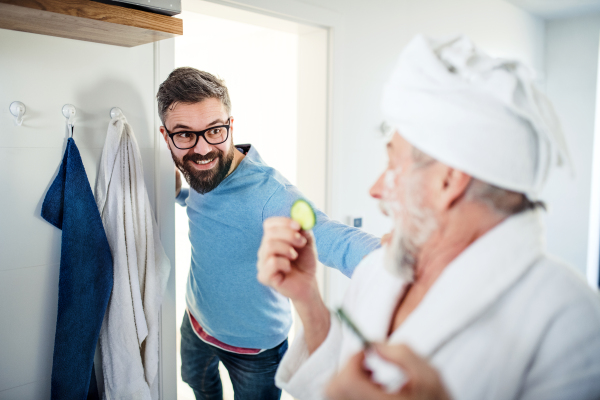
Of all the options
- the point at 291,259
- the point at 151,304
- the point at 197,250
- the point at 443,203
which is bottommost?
the point at 151,304

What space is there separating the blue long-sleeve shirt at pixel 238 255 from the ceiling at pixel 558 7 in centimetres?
212

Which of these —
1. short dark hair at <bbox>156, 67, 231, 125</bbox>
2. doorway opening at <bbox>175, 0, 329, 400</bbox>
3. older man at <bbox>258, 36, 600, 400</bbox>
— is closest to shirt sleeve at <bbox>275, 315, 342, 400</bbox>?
older man at <bbox>258, 36, 600, 400</bbox>

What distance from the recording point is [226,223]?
3.97ft

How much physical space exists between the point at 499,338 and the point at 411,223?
17 cm

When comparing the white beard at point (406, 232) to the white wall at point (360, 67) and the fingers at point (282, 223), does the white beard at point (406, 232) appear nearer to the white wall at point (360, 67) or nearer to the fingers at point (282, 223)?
the fingers at point (282, 223)

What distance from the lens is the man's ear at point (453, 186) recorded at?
0.50 m

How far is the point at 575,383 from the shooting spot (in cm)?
42

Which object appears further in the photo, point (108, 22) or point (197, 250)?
point (197, 250)

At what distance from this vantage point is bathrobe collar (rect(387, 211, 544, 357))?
0.47 metres

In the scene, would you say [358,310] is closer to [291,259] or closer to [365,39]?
[291,259]

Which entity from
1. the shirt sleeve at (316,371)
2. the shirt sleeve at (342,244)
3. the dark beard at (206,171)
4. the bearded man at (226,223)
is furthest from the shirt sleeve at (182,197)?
the shirt sleeve at (316,371)

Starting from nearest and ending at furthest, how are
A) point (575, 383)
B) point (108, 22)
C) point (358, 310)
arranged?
1. point (575, 383)
2. point (358, 310)
3. point (108, 22)

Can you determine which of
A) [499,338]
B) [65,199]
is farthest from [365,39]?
[499,338]

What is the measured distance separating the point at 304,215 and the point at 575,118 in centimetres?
271
